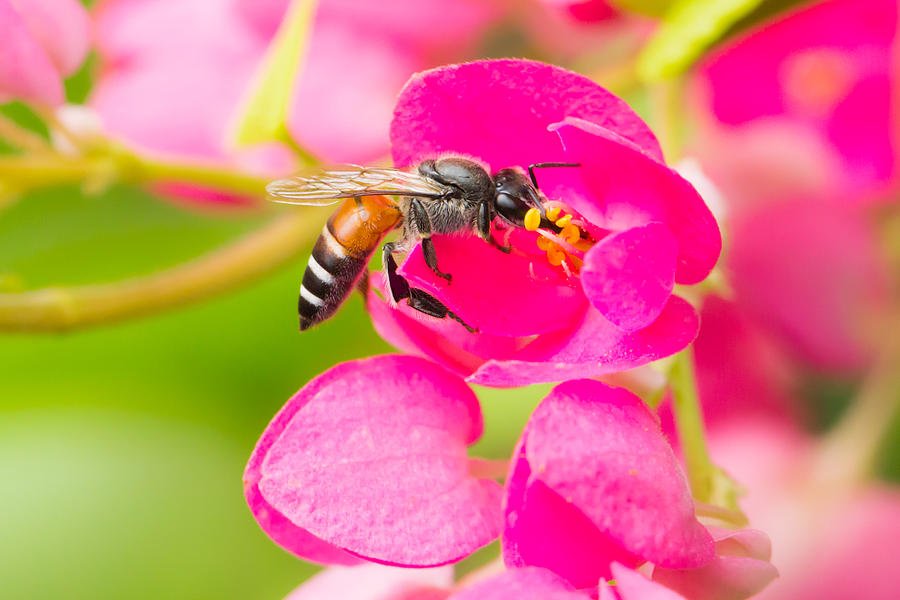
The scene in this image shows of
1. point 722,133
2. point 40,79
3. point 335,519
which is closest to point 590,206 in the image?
point 335,519

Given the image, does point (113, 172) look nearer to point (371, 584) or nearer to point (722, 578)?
point (371, 584)

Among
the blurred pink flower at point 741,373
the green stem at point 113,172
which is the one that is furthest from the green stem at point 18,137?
the blurred pink flower at point 741,373

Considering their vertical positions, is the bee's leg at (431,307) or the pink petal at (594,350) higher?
the pink petal at (594,350)

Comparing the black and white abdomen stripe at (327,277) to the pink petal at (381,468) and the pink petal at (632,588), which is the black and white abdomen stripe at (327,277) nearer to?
the pink petal at (381,468)

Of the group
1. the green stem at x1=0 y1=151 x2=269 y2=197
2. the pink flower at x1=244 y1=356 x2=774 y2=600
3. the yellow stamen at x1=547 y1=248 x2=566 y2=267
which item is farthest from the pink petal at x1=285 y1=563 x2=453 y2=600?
the green stem at x1=0 y1=151 x2=269 y2=197

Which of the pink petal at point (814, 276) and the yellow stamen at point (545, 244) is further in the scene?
the pink petal at point (814, 276)

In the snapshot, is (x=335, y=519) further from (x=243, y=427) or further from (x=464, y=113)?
(x=243, y=427)
